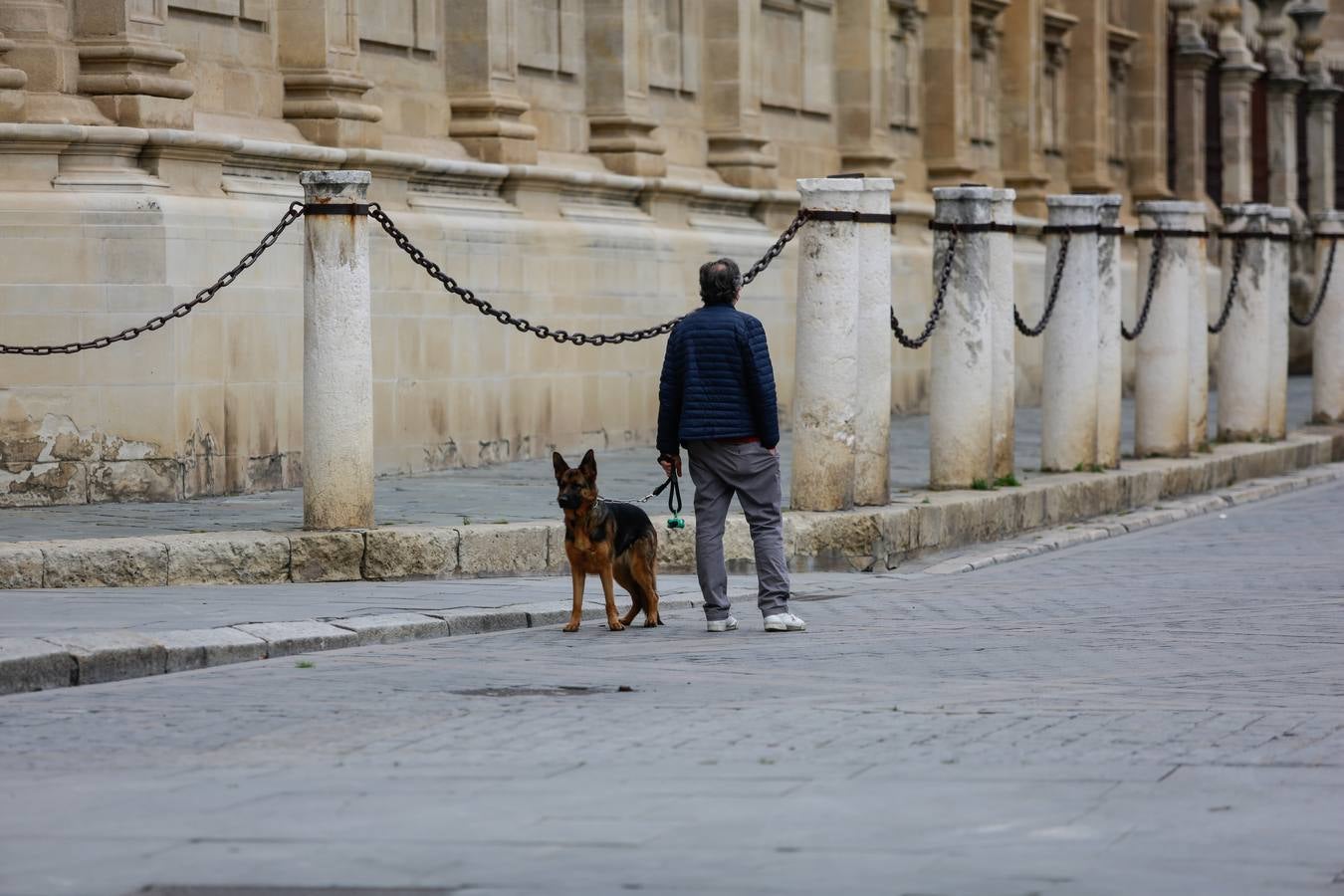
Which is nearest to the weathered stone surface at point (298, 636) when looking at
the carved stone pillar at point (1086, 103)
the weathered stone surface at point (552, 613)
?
the weathered stone surface at point (552, 613)

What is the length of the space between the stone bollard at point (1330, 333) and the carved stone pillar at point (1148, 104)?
13.1 m

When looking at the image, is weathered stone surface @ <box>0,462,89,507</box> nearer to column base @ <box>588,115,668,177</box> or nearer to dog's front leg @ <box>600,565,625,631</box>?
dog's front leg @ <box>600,565,625,631</box>

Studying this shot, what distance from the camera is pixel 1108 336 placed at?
61.1 feet

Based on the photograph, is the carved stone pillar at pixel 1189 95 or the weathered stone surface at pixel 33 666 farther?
the carved stone pillar at pixel 1189 95

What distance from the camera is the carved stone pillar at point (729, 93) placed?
78.0 feet

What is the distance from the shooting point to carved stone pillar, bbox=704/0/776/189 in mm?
23766

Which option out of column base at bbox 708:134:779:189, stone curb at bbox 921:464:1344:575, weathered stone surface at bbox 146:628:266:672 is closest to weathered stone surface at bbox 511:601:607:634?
weathered stone surface at bbox 146:628:266:672

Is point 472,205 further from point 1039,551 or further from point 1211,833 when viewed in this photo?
point 1211,833

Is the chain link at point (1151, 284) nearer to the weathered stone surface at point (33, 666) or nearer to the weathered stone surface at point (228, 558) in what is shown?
the weathered stone surface at point (228, 558)

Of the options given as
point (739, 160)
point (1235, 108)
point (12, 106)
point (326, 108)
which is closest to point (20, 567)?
point (12, 106)

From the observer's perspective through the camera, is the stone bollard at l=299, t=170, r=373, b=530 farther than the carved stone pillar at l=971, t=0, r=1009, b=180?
→ No

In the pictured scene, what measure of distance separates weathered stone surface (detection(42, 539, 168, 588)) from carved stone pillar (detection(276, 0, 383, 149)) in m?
5.70

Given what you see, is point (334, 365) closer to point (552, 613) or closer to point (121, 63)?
point (552, 613)

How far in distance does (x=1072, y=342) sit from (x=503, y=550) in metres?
6.40
